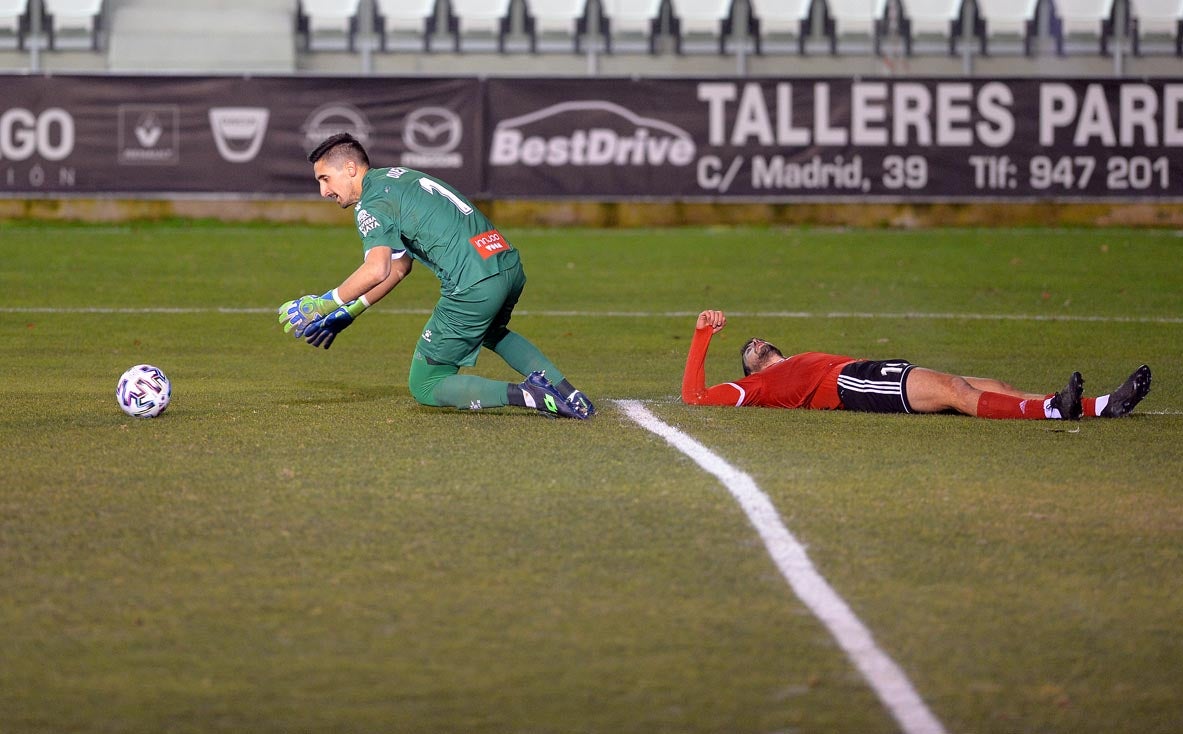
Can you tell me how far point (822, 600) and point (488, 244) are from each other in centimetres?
361

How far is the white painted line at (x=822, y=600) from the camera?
378 cm

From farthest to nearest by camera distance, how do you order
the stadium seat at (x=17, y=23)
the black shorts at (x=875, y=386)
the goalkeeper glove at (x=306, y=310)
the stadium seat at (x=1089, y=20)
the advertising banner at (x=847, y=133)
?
the stadium seat at (x=1089, y=20) < the stadium seat at (x=17, y=23) < the advertising banner at (x=847, y=133) < the black shorts at (x=875, y=386) < the goalkeeper glove at (x=306, y=310)

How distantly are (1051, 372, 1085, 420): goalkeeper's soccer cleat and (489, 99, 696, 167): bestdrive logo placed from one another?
15107mm

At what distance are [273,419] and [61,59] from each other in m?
23.2

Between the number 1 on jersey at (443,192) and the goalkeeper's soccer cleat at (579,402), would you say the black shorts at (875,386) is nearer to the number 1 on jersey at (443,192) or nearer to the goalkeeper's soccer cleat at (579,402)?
the goalkeeper's soccer cleat at (579,402)

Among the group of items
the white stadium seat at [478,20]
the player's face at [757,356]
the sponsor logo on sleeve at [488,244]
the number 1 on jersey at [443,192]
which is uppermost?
the white stadium seat at [478,20]

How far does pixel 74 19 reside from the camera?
95.2ft


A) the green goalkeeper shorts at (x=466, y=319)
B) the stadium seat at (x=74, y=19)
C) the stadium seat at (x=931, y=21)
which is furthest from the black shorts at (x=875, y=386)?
the stadium seat at (x=74, y=19)

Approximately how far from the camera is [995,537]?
533 cm

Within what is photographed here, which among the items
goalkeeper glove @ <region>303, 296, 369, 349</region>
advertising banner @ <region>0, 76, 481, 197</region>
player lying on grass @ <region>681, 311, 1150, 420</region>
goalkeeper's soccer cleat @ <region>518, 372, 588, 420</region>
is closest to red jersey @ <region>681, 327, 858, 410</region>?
player lying on grass @ <region>681, 311, 1150, 420</region>

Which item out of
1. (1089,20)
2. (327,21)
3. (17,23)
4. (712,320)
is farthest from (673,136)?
(712,320)

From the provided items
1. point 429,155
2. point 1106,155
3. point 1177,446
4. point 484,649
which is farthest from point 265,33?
point 484,649

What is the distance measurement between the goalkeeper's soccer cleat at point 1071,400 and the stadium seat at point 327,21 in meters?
23.5

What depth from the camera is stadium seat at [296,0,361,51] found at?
29.3m
